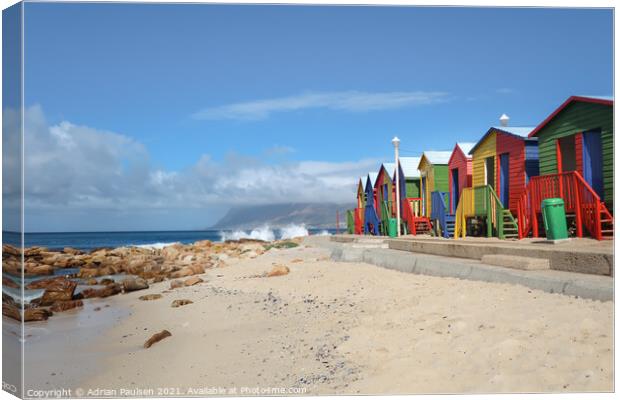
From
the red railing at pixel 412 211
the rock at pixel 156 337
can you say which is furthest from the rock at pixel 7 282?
the red railing at pixel 412 211

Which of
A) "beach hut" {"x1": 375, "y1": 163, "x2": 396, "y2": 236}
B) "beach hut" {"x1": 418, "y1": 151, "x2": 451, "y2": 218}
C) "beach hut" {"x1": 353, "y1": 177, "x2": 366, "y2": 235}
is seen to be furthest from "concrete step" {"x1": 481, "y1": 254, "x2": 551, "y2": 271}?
"beach hut" {"x1": 353, "y1": 177, "x2": 366, "y2": 235}

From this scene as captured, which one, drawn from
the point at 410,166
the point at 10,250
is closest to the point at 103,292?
the point at 10,250

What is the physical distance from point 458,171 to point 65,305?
38.4 ft

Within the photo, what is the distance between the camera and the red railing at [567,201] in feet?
30.2

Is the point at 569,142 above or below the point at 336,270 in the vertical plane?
above

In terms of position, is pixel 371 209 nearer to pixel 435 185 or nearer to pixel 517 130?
pixel 435 185

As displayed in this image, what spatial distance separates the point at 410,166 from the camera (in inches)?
843

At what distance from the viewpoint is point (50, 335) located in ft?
25.2

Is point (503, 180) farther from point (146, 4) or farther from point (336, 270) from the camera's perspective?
point (146, 4)

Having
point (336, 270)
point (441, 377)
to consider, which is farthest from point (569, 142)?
point (441, 377)

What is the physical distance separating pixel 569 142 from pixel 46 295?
10.7 metres

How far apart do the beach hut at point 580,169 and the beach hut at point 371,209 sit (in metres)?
11.1

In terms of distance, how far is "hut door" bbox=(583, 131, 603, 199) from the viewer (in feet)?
32.1

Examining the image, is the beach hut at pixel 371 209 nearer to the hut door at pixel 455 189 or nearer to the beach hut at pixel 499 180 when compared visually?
the hut door at pixel 455 189
